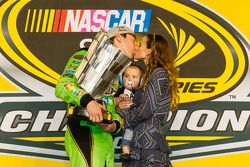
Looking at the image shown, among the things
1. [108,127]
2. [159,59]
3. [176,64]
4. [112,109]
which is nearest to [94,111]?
[108,127]

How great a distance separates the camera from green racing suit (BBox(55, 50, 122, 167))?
8.97 ft

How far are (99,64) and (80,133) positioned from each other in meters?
0.37

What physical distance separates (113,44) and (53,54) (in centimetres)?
104

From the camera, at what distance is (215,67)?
3.79 meters

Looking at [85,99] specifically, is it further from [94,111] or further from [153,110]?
[153,110]

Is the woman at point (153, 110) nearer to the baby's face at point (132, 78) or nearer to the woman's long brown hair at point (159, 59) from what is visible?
the woman's long brown hair at point (159, 59)

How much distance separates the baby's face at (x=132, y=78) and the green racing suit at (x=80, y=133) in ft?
0.75

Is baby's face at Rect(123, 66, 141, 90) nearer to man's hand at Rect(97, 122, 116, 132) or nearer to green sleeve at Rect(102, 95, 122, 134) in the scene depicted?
green sleeve at Rect(102, 95, 122, 134)

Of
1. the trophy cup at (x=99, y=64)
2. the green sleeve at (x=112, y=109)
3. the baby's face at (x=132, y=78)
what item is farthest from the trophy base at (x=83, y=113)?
the baby's face at (x=132, y=78)

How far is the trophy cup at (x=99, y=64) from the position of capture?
2760 millimetres

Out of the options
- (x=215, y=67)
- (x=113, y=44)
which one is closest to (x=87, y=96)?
(x=113, y=44)

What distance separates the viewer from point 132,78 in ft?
10.2

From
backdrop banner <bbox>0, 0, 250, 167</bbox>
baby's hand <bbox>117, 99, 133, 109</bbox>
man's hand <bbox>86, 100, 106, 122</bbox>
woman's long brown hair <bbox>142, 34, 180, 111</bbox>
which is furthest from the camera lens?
backdrop banner <bbox>0, 0, 250, 167</bbox>

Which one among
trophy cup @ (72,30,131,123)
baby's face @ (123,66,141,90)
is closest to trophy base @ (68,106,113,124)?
trophy cup @ (72,30,131,123)
